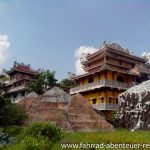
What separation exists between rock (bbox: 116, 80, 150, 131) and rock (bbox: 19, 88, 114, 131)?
3803mm

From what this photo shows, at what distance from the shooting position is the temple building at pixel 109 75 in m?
38.4

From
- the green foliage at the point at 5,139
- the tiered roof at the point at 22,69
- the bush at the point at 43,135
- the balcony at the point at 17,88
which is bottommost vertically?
the green foliage at the point at 5,139

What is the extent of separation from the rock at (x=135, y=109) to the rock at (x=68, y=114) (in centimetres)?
380

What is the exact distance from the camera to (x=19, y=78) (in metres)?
56.5

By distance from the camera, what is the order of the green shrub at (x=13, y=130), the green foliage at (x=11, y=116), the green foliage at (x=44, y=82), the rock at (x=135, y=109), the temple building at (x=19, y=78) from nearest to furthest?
1. the green shrub at (x=13, y=130)
2. the green foliage at (x=11, y=116)
3. the rock at (x=135, y=109)
4. the green foliage at (x=44, y=82)
5. the temple building at (x=19, y=78)

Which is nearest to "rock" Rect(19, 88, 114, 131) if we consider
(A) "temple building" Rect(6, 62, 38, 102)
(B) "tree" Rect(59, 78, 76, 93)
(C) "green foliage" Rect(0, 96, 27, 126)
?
(C) "green foliage" Rect(0, 96, 27, 126)

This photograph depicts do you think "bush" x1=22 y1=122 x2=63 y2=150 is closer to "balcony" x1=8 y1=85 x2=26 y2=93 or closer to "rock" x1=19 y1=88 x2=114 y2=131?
"rock" x1=19 y1=88 x2=114 y2=131

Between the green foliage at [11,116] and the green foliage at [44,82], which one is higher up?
the green foliage at [44,82]

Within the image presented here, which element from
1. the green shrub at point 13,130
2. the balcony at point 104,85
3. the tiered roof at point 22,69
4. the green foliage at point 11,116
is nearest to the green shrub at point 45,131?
the green shrub at point 13,130

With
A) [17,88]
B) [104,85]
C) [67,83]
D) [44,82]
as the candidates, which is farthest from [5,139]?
[17,88]

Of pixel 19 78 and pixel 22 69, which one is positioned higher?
pixel 22 69

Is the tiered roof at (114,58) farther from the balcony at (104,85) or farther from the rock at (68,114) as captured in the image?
the rock at (68,114)

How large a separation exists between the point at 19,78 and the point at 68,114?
37.3 meters

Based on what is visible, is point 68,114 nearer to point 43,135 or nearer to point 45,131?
point 45,131
